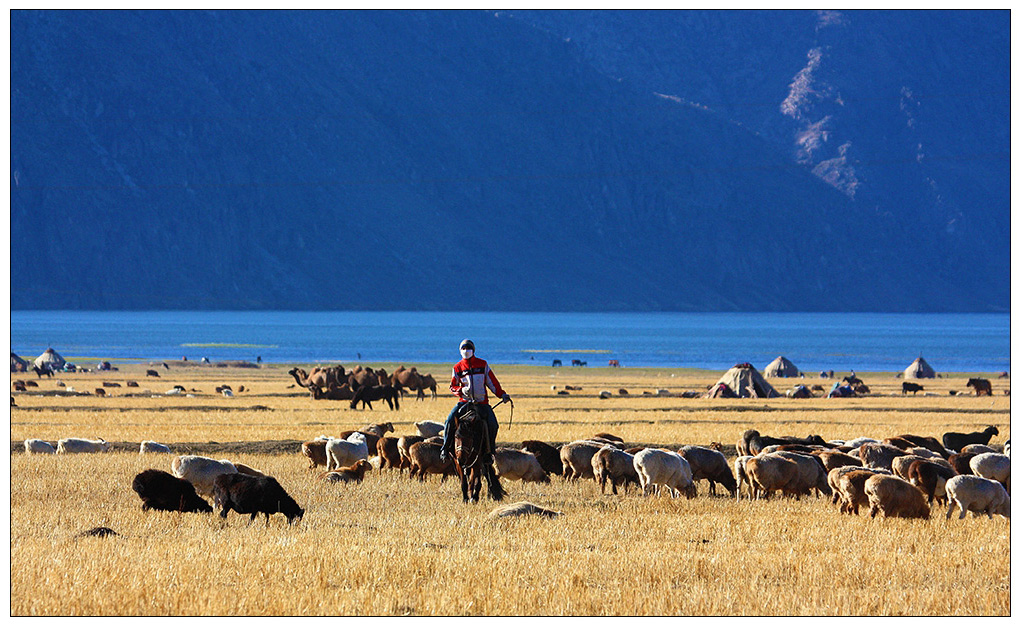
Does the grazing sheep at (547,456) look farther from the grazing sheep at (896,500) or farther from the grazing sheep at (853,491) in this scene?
the grazing sheep at (896,500)

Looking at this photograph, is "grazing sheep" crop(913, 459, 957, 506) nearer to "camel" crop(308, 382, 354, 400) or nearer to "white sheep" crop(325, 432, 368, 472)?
"white sheep" crop(325, 432, 368, 472)

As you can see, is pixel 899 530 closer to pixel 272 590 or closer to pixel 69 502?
pixel 272 590

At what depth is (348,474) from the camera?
18922 mm

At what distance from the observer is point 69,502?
52.7ft

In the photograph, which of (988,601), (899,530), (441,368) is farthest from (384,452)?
(441,368)

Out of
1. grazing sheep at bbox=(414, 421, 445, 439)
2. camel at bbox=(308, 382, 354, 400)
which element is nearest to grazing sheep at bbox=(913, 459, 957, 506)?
grazing sheep at bbox=(414, 421, 445, 439)

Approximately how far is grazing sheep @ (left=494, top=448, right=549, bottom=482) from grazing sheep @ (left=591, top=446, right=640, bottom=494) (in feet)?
3.38

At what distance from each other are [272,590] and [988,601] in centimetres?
637

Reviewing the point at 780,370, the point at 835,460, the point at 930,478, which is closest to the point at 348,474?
the point at 835,460

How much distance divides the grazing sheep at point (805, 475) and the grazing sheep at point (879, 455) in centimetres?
201

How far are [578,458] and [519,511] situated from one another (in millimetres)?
4441

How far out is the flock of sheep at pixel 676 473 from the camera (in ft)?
50.2

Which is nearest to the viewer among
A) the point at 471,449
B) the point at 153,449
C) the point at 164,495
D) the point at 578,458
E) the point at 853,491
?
the point at 164,495

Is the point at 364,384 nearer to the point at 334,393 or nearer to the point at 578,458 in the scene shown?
the point at 334,393
